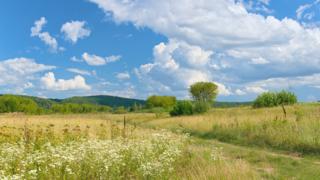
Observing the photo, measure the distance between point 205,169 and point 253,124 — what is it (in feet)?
47.8

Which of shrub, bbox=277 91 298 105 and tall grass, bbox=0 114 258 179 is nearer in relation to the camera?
tall grass, bbox=0 114 258 179

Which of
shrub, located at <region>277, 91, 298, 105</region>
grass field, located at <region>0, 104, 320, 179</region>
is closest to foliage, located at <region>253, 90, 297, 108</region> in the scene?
shrub, located at <region>277, 91, 298, 105</region>

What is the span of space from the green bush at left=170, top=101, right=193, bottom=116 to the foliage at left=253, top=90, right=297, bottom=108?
320 inches

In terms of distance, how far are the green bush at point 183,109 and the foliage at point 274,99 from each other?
812cm

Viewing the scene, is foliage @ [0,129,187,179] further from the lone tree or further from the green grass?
the lone tree

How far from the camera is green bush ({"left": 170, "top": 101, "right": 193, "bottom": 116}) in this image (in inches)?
2419

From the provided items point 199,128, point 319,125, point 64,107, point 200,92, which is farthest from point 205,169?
point 64,107

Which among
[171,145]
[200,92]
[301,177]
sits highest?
[200,92]

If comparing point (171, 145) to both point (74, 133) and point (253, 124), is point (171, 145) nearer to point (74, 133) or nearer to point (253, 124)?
point (74, 133)

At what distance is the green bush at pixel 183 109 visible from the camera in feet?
202

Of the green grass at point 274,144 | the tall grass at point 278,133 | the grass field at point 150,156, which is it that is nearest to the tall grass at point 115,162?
the grass field at point 150,156

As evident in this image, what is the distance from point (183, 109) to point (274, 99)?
36.4 ft

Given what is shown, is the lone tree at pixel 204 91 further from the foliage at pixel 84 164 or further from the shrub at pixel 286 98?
the foliage at pixel 84 164

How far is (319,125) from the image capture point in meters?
21.3
